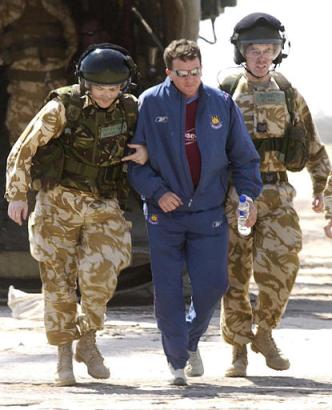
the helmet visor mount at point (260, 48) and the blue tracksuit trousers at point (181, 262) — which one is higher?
the helmet visor mount at point (260, 48)

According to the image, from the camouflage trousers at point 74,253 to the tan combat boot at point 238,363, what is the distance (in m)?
0.81

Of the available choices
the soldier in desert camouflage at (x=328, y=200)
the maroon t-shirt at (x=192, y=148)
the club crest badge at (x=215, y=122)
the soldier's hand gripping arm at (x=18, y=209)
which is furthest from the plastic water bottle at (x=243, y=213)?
the soldier's hand gripping arm at (x=18, y=209)

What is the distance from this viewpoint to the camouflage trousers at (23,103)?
14211 mm

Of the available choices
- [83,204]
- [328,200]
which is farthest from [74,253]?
[328,200]

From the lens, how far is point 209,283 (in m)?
9.46

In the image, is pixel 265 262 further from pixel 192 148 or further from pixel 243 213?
pixel 192 148

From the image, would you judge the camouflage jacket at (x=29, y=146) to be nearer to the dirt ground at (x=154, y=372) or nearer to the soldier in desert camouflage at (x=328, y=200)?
the dirt ground at (x=154, y=372)

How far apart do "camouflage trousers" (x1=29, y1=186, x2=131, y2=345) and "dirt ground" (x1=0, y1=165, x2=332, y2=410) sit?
13.4 inches

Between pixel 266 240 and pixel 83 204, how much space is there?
3.29 feet

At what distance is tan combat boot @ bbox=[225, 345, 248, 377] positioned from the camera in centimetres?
1007

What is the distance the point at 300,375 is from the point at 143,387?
1133 millimetres

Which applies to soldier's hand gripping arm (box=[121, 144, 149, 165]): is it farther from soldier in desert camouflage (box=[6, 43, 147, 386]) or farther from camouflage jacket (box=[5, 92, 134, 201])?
camouflage jacket (box=[5, 92, 134, 201])

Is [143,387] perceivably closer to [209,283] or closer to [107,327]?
[209,283]

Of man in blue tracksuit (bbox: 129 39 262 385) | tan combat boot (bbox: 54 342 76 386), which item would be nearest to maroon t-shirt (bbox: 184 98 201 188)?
man in blue tracksuit (bbox: 129 39 262 385)
